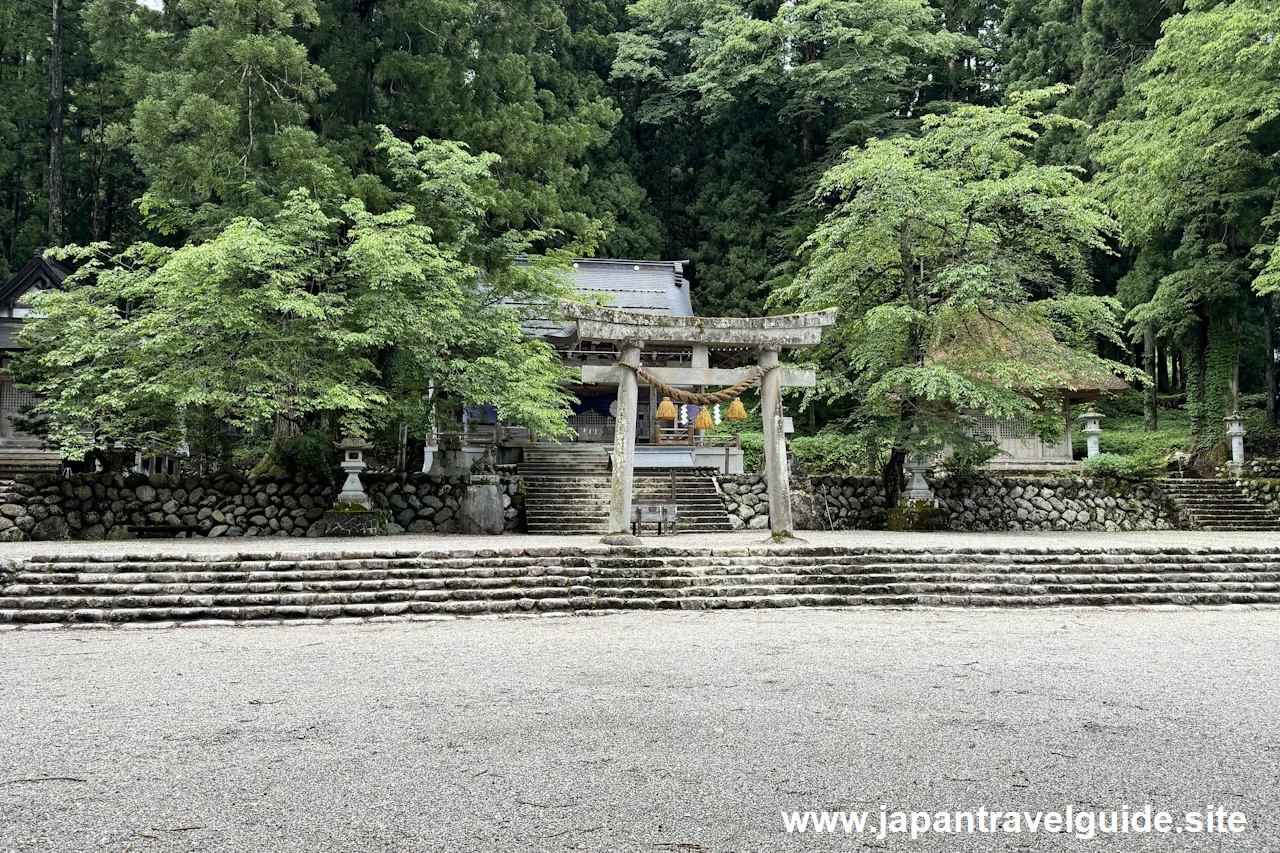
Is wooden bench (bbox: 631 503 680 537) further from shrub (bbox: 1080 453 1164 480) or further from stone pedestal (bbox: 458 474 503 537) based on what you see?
shrub (bbox: 1080 453 1164 480)

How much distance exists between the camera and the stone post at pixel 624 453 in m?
11.4

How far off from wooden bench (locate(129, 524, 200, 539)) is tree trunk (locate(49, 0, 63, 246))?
16815mm

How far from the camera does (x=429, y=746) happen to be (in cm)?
412

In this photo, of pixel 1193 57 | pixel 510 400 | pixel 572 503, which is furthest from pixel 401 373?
pixel 1193 57

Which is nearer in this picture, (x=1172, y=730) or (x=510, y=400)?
(x=1172, y=730)

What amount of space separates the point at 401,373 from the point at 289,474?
283 cm

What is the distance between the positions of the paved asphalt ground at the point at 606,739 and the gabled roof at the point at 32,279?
20776 mm

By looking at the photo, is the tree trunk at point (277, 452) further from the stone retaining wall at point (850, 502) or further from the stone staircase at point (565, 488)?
the stone retaining wall at point (850, 502)

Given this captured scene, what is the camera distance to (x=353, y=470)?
14516mm

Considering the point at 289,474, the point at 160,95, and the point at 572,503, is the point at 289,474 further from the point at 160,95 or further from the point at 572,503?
the point at 160,95

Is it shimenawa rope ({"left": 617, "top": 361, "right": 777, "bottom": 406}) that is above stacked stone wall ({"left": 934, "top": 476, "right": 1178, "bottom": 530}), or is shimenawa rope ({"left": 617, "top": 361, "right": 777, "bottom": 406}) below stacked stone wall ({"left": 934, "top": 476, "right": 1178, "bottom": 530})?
above

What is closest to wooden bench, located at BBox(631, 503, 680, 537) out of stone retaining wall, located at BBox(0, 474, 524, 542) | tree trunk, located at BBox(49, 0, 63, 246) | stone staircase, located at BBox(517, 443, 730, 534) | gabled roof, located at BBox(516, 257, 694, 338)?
stone staircase, located at BBox(517, 443, 730, 534)

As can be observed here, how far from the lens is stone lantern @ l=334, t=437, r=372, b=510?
14.3 m

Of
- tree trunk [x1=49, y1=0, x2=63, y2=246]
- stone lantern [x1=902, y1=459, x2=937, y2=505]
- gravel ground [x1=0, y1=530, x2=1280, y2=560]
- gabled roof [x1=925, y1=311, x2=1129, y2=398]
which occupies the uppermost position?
tree trunk [x1=49, y1=0, x2=63, y2=246]
